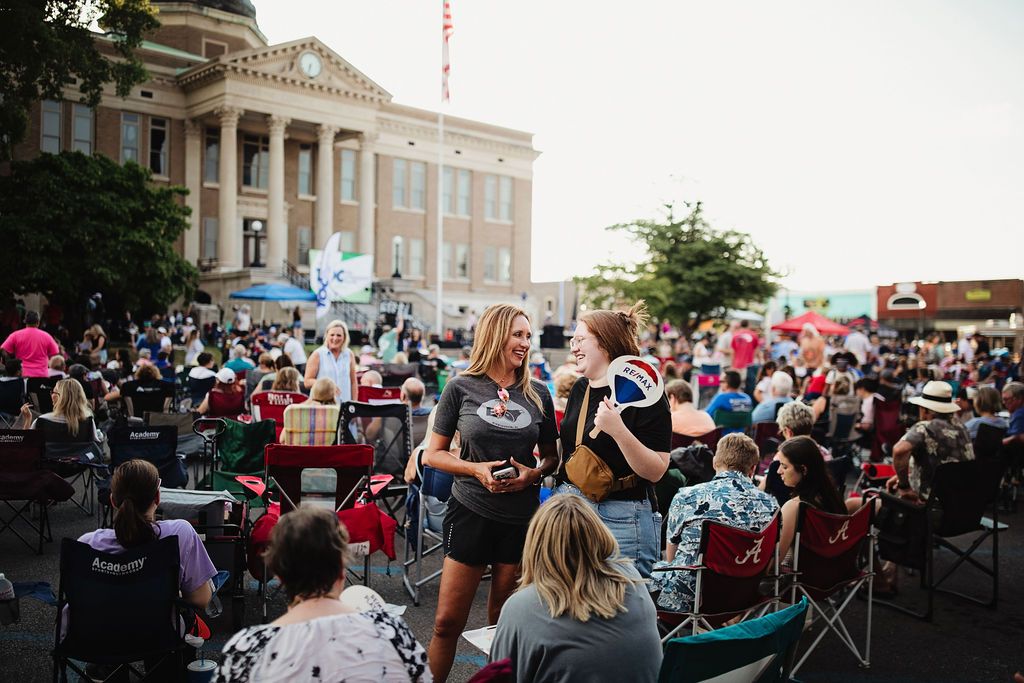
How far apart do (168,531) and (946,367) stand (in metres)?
22.6

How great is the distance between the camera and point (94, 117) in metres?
38.0

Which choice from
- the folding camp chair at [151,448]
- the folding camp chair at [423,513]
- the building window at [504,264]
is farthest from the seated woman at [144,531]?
the building window at [504,264]

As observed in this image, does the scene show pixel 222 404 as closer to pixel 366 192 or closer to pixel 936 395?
pixel 936 395

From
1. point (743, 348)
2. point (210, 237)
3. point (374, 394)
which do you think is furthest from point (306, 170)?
point (374, 394)

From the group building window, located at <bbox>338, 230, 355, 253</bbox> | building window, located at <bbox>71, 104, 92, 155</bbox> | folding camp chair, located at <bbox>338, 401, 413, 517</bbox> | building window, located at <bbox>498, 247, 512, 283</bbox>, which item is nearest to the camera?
folding camp chair, located at <bbox>338, 401, 413, 517</bbox>

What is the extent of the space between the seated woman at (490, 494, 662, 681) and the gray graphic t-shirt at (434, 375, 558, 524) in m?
0.80

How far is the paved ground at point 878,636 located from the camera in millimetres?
4531

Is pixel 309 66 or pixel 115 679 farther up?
pixel 309 66

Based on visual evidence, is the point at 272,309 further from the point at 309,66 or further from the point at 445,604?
the point at 445,604

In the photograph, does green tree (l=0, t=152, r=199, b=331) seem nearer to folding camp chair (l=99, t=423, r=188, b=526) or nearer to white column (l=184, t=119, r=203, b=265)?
white column (l=184, t=119, r=203, b=265)

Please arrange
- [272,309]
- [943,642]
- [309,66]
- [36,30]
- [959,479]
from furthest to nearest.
Result: [309,66], [272,309], [36,30], [959,479], [943,642]

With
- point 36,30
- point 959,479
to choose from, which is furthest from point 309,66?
point 959,479

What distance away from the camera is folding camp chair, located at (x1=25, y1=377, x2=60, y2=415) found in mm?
9891

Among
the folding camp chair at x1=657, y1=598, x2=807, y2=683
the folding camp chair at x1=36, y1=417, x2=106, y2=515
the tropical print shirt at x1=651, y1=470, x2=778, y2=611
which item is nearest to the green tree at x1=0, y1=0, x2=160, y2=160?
the folding camp chair at x1=36, y1=417, x2=106, y2=515
